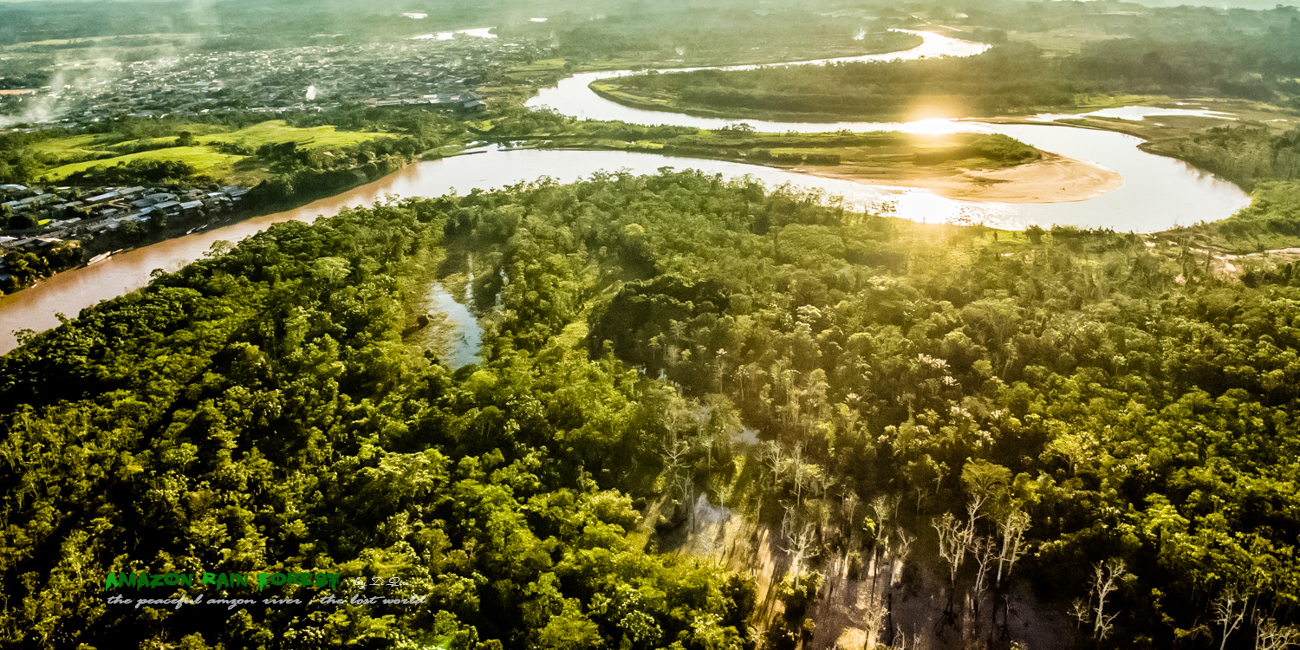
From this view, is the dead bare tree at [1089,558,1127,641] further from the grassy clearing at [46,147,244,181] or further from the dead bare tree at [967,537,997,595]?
the grassy clearing at [46,147,244,181]

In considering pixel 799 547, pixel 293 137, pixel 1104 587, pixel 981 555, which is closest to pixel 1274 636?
pixel 1104 587

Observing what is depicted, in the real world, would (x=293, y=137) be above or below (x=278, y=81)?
below

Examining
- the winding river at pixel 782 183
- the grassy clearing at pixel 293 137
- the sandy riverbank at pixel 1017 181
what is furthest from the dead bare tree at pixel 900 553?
the grassy clearing at pixel 293 137

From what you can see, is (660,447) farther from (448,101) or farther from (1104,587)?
(448,101)

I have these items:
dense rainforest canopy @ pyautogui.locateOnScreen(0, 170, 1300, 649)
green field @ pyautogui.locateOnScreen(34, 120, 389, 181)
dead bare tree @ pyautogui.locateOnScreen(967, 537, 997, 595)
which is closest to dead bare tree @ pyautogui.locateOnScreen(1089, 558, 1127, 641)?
dense rainforest canopy @ pyautogui.locateOnScreen(0, 170, 1300, 649)

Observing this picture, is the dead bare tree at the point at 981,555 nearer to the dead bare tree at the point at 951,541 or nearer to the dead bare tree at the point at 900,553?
the dead bare tree at the point at 951,541
